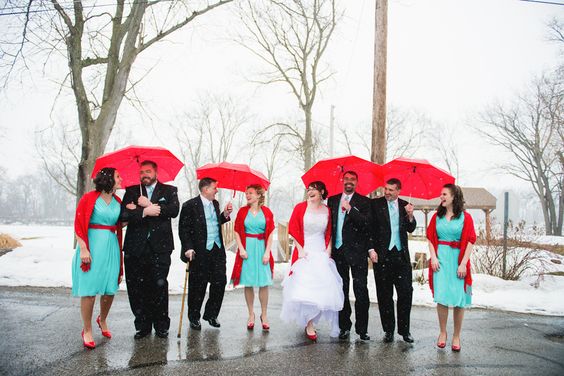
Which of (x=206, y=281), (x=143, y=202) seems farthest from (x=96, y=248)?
(x=206, y=281)

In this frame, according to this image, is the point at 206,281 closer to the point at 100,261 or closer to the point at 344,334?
the point at 100,261

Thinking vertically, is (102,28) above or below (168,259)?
above

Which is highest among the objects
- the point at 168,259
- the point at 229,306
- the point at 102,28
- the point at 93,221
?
the point at 102,28

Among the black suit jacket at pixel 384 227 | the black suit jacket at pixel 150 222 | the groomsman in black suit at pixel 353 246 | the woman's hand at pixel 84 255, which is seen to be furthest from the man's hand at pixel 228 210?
the black suit jacket at pixel 384 227

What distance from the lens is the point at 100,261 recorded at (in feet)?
15.1

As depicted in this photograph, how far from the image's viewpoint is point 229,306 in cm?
669

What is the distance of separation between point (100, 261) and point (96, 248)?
155 millimetres

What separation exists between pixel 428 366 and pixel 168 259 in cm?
318

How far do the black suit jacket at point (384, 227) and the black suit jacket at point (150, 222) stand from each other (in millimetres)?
2491

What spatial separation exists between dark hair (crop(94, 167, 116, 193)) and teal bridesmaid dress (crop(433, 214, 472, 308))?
12.8 feet

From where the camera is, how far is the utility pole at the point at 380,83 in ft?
28.4

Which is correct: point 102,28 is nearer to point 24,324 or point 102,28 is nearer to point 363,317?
point 24,324

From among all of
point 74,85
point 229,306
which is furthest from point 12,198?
point 229,306

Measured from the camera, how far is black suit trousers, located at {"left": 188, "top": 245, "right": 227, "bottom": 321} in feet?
17.6
